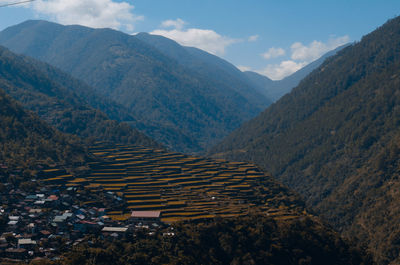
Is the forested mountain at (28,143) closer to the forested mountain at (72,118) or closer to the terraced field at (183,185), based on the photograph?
the terraced field at (183,185)

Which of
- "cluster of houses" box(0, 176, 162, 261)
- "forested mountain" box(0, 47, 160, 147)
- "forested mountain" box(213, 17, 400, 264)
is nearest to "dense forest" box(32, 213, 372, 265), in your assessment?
"cluster of houses" box(0, 176, 162, 261)

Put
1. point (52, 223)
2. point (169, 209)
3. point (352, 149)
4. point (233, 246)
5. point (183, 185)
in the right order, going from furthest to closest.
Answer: point (352, 149) → point (183, 185) → point (169, 209) → point (233, 246) → point (52, 223)

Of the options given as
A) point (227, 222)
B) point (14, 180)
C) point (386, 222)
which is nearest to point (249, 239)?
point (227, 222)

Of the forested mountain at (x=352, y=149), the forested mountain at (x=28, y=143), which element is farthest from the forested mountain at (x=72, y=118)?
the forested mountain at (x=352, y=149)

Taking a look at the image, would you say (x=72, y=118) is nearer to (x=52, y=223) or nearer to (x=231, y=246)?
(x=52, y=223)

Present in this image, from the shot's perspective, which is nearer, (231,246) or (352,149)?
(231,246)

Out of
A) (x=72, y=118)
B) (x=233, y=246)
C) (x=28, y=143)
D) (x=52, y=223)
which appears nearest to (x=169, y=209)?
(x=233, y=246)

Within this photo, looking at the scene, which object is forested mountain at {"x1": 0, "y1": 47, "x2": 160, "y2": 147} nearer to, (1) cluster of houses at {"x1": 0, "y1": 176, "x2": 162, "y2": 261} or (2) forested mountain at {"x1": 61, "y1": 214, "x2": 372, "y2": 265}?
(1) cluster of houses at {"x1": 0, "y1": 176, "x2": 162, "y2": 261}

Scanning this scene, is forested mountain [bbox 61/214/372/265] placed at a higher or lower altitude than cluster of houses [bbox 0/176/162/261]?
lower
